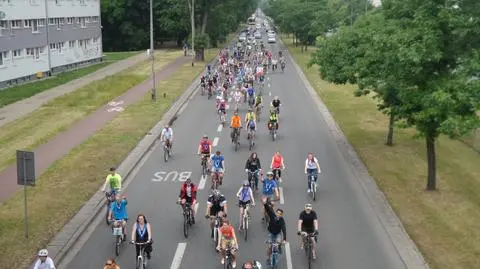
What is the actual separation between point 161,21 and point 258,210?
67255mm

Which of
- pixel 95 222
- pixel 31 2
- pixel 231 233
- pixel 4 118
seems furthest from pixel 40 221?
pixel 31 2

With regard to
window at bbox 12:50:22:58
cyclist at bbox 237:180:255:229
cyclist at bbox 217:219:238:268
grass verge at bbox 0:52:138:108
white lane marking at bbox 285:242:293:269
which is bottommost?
white lane marking at bbox 285:242:293:269

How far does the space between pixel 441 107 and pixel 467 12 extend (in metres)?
3.10

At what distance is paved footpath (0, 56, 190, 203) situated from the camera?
21469 mm

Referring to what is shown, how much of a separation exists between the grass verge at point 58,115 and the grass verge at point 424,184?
14244 mm

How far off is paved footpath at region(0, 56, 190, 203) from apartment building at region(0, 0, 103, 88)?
982 cm

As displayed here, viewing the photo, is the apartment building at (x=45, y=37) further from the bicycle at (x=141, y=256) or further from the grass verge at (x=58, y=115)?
the bicycle at (x=141, y=256)

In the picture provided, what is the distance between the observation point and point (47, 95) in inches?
1687

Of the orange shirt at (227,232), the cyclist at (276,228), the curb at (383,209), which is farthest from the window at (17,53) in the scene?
the cyclist at (276,228)

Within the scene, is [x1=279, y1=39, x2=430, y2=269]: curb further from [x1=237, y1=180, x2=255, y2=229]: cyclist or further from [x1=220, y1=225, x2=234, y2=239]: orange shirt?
[x1=220, y1=225, x2=234, y2=239]: orange shirt

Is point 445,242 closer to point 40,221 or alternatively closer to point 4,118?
point 40,221

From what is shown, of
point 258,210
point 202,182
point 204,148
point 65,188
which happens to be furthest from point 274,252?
point 65,188

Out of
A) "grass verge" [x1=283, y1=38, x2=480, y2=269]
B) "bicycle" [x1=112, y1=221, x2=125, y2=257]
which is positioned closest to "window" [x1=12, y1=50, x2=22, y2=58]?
"grass verge" [x1=283, y1=38, x2=480, y2=269]

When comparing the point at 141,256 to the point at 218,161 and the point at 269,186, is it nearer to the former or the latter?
the point at 269,186
